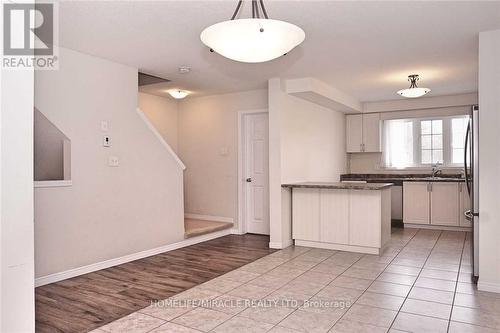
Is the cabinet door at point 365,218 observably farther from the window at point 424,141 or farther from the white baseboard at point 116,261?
the window at point 424,141

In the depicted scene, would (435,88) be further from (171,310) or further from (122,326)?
(122,326)

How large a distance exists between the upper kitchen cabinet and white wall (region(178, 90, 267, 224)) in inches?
97.8

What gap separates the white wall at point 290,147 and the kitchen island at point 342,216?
8.1 inches

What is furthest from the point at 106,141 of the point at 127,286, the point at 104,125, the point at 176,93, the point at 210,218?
the point at 210,218

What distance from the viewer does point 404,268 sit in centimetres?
402

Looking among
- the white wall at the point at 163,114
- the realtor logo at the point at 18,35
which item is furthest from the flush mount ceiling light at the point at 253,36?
the white wall at the point at 163,114

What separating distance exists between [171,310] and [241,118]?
12.3ft

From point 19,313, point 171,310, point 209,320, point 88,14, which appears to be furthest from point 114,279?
point 88,14

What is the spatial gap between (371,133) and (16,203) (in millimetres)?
6605

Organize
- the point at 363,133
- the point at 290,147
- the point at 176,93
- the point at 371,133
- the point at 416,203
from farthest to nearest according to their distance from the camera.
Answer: the point at 363,133, the point at 371,133, the point at 416,203, the point at 176,93, the point at 290,147

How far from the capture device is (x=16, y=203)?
5.58ft

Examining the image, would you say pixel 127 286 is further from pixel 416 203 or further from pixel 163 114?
pixel 416 203

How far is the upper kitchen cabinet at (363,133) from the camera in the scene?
7.18 m

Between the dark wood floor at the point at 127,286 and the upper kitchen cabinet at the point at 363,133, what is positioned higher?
the upper kitchen cabinet at the point at 363,133
